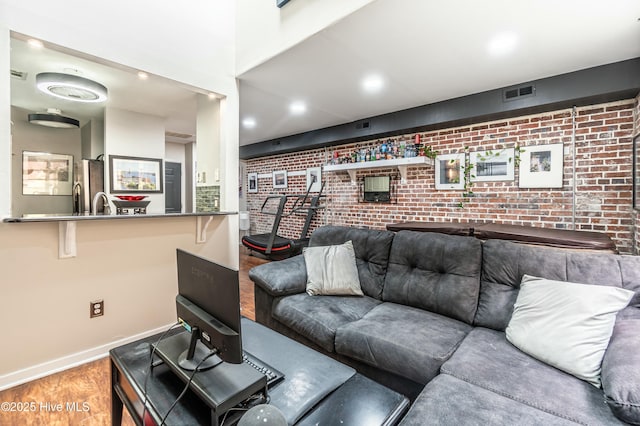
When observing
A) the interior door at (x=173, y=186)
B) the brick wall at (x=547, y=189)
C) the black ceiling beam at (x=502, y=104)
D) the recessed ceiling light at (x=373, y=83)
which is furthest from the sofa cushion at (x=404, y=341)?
the interior door at (x=173, y=186)

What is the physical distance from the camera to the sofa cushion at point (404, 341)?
1508mm

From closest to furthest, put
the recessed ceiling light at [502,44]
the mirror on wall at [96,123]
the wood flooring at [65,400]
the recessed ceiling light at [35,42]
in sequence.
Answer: the wood flooring at [65,400] < the recessed ceiling light at [35,42] < the recessed ceiling light at [502,44] < the mirror on wall at [96,123]

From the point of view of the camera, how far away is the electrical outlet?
2.25 m

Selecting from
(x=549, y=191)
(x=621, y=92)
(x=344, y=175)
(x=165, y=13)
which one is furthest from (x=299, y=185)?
(x=621, y=92)

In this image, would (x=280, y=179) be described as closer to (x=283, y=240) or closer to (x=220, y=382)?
(x=283, y=240)

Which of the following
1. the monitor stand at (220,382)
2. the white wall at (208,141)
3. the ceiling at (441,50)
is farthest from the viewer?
the white wall at (208,141)

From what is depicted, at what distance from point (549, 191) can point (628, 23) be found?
4.91 feet

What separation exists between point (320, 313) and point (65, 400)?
1.64 meters

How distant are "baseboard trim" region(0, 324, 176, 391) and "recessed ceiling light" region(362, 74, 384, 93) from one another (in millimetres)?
3134

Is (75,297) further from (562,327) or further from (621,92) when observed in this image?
(621,92)

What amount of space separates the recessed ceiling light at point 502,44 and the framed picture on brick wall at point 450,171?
141cm

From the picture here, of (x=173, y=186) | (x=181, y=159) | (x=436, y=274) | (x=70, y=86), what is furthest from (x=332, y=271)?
(x=181, y=159)

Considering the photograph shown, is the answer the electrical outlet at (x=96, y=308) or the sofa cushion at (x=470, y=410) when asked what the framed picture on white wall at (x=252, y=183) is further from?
the sofa cushion at (x=470, y=410)

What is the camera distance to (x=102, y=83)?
10.0ft
